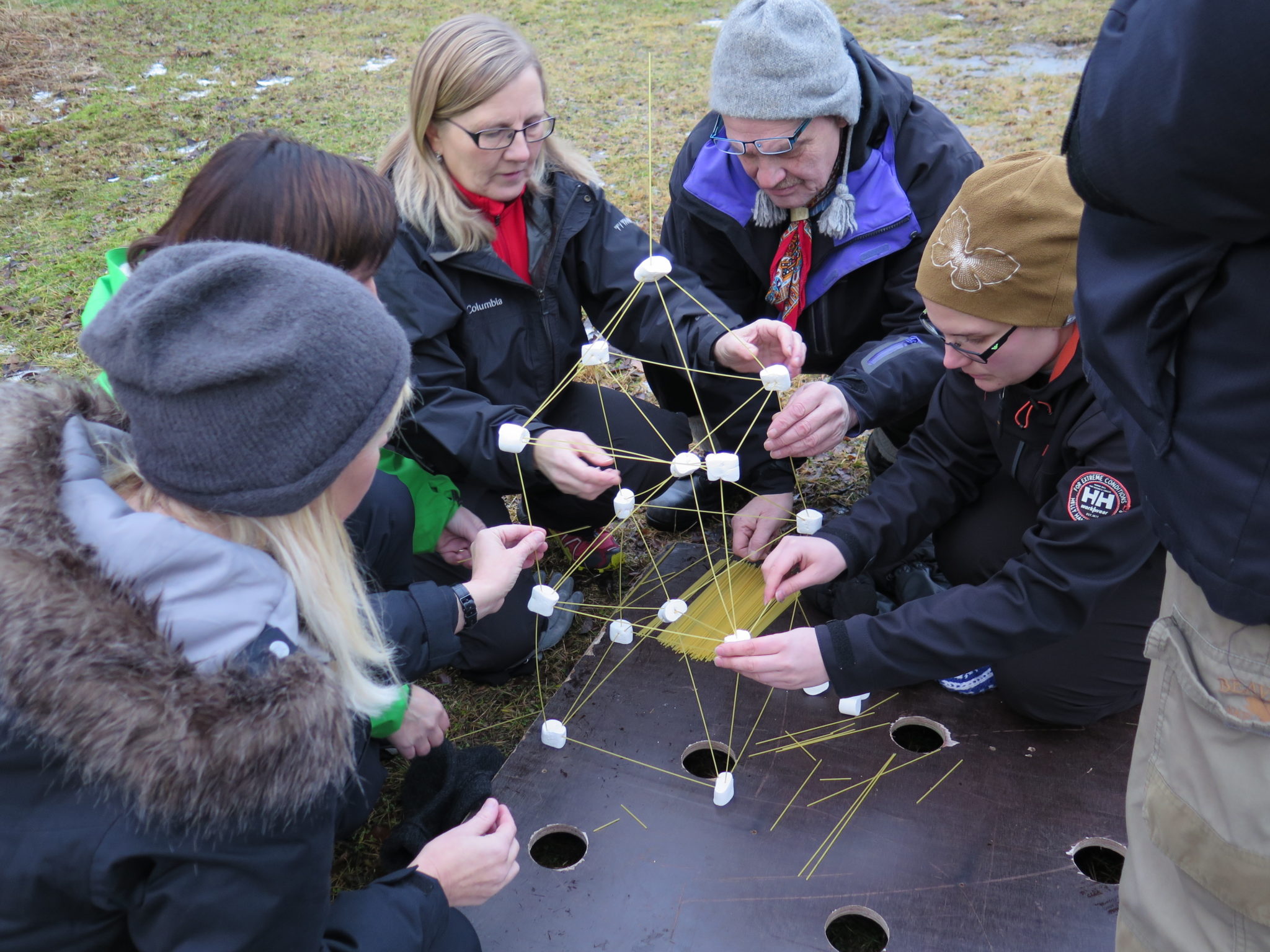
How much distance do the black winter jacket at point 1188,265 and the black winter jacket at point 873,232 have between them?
1.28m

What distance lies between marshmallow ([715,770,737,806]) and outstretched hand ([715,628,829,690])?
0.70ft

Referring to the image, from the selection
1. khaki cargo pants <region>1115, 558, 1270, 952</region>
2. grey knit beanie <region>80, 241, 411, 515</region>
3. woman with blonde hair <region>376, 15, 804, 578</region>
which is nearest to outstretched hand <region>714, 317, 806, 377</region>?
woman with blonde hair <region>376, 15, 804, 578</region>

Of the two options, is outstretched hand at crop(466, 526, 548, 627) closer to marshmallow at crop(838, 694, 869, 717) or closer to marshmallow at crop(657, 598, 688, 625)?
marshmallow at crop(657, 598, 688, 625)

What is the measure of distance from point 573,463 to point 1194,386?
1328 mm

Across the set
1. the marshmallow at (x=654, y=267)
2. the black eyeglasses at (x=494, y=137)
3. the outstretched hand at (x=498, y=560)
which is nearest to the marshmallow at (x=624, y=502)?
the outstretched hand at (x=498, y=560)

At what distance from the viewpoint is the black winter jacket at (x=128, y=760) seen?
41.4 inches

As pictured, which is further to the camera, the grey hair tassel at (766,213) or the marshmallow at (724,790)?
the grey hair tassel at (766,213)

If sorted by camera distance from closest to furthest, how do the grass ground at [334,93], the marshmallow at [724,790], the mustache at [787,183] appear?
the marshmallow at [724,790], the mustache at [787,183], the grass ground at [334,93]

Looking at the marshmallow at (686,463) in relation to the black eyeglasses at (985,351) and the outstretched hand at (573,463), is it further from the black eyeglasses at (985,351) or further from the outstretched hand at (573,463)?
the black eyeglasses at (985,351)

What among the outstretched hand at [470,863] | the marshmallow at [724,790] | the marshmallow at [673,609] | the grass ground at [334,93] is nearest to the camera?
the outstretched hand at [470,863]

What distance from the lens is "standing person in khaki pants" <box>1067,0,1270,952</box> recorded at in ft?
2.95

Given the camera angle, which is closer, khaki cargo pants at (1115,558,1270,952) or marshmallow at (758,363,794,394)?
khaki cargo pants at (1115,558,1270,952)

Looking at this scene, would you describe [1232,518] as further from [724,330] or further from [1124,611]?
[724,330]

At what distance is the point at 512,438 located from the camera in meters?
2.06
